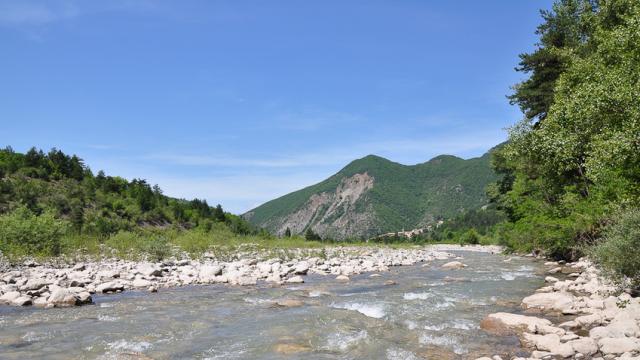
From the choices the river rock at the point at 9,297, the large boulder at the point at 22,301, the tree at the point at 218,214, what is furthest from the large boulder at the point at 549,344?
the tree at the point at 218,214

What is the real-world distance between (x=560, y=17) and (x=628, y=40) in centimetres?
2210

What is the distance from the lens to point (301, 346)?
1030 cm

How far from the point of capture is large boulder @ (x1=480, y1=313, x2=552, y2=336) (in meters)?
Answer: 11.0

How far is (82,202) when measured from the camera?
64.2m

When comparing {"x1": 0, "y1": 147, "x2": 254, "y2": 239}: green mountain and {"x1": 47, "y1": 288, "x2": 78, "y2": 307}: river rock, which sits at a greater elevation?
{"x1": 0, "y1": 147, "x2": 254, "y2": 239}: green mountain

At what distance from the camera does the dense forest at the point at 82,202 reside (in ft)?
153

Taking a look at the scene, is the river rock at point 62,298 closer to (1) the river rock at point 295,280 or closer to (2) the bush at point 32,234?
(1) the river rock at point 295,280

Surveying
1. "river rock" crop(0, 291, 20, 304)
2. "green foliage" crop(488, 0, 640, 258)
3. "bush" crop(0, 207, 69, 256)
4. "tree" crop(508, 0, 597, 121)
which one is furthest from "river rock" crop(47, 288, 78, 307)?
"tree" crop(508, 0, 597, 121)

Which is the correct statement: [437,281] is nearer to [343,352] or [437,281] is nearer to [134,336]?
[343,352]

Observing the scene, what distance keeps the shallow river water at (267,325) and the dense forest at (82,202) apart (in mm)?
17622

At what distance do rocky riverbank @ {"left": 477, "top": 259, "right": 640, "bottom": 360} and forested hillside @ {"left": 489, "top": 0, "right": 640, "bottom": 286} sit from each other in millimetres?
1381

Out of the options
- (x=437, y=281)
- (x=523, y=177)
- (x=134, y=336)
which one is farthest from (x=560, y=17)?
(x=134, y=336)

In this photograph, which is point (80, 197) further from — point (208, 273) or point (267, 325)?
point (267, 325)

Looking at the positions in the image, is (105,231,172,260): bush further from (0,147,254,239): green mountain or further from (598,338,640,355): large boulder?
(598,338,640,355): large boulder
